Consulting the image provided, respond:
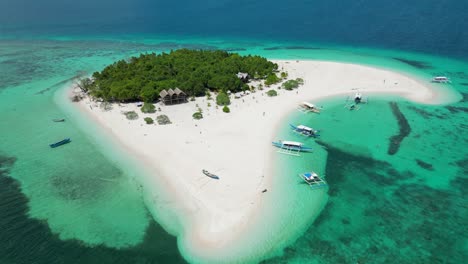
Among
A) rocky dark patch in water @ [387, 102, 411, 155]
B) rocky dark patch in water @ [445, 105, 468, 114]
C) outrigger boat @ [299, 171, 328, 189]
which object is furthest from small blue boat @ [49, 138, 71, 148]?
rocky dark patch in water @ [445, 105, 468, 114]

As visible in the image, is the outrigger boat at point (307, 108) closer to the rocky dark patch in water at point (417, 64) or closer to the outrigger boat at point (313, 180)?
the outrigger boat at point (313, 180)

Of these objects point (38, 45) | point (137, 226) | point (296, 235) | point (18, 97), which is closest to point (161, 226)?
point (137, 226)

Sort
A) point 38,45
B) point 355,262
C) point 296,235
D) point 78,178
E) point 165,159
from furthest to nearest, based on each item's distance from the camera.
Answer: point 38,45 < point 165,159 < point 78,178 < point 296,235 < point 355,262

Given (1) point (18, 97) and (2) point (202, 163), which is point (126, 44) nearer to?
(1) point (18, 97)

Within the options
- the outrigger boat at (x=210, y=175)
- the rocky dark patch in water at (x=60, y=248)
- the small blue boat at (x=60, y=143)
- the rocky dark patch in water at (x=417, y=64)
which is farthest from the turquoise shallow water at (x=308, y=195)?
the rocky dark patch in water at (x=417, y=64)

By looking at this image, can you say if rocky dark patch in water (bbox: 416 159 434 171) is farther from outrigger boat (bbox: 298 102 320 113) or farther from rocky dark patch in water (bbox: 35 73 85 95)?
rocky dark patch in water (bbox: 35 73 85 95)

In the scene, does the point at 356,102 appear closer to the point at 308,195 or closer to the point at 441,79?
the point at 441,79
